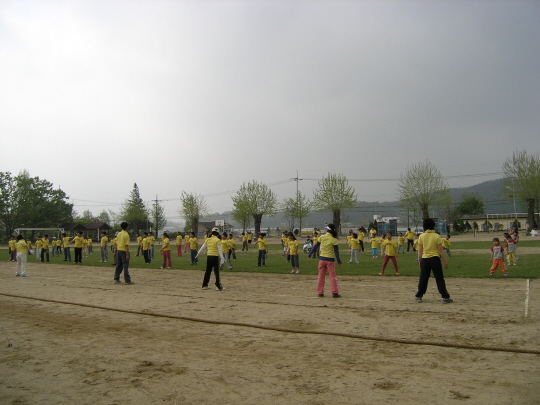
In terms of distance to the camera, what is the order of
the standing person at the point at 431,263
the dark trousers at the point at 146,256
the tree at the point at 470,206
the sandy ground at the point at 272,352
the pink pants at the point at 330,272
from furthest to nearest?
the tree at the point at 470,206 < the dark trousers at the point at 146,256 < the pink pants at the point at 330,272 < the standing person at the point at 431,263 < the sandy ground at the point at 272,352

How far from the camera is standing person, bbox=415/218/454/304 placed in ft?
31.1

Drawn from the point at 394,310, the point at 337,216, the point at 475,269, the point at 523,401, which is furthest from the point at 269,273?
the point at 337,216

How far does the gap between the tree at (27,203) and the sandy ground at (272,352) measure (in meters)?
74.8

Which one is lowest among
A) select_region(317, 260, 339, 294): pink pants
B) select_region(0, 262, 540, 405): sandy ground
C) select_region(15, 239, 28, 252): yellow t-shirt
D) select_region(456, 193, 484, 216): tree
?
select_region(0, 262, 540, 405): sandy ground

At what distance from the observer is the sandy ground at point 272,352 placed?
4.60m

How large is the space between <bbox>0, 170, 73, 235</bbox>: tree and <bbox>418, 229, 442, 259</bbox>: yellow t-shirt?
80105 mm

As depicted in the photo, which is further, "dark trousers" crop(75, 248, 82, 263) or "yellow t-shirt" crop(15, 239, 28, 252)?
"dark trousers" crop(75, 248, 82, 263)

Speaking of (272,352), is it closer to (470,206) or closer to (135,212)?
(135,212)

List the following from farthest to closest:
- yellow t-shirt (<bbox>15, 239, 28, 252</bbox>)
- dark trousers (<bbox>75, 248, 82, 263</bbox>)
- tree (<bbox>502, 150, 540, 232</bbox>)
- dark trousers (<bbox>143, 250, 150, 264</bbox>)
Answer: tree (<bbox>502, 150, 540, 232</bbox>) < dark trousers (<bbox>75, 248, 82, 263</bbox>) < dark trousers (<bbox>143, 250, 150, 264</bbox>) < yellow t-shirt (<bbox>15, 239, 28, 252</bbox>)

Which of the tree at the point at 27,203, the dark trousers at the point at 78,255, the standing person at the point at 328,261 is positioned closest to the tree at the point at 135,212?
the tree at the point at 27,203

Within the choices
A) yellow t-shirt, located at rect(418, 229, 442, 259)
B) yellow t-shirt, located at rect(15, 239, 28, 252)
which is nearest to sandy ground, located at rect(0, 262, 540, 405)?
yellow t-shirt, located at rect(418, 229, 442, 259)

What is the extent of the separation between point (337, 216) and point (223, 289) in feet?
164

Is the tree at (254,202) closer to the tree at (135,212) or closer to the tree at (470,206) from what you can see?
the tree at (135,212)

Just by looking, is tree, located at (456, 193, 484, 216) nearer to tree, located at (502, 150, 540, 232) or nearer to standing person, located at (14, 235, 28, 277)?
tree, located at (502, 150, 540, 232)
